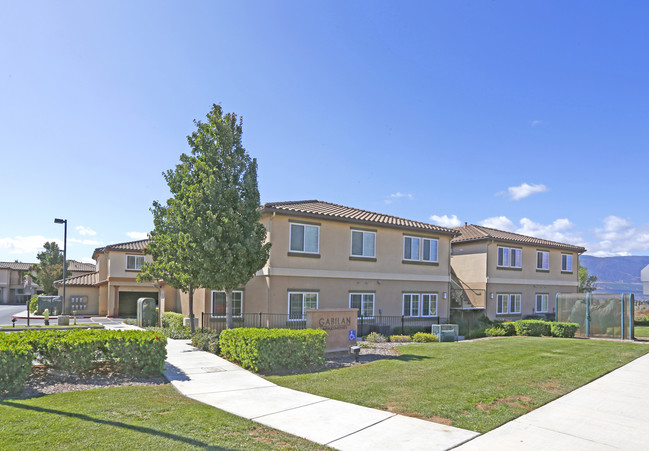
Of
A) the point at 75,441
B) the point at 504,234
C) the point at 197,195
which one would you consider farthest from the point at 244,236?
the point at 504,234

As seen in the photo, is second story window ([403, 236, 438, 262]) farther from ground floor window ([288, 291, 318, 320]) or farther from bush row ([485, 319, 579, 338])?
ground floor window ([288, 291, 318, 320])

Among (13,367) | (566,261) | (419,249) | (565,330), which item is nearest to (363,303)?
(419,249)

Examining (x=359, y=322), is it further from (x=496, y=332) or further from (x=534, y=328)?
(x=534, y=328)

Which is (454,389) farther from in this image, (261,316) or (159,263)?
(159,263)

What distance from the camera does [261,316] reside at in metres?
20.8

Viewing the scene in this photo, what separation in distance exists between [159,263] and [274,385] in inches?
509

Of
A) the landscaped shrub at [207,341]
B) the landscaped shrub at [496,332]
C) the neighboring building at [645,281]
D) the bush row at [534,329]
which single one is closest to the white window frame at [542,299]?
the bush row at [534,329]

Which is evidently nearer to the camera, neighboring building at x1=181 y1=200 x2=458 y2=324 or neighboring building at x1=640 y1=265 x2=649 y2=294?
neighboring building at x1=181 y1=200 x2=458 y2=324

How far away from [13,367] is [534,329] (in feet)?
75.3

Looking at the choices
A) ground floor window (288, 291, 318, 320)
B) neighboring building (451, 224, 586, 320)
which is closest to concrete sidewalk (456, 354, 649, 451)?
ground floor window (288, 291, 318, 320)

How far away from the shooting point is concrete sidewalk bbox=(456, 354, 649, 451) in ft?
24.1

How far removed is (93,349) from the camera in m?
11.8

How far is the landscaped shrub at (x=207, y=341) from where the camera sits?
16391 mm

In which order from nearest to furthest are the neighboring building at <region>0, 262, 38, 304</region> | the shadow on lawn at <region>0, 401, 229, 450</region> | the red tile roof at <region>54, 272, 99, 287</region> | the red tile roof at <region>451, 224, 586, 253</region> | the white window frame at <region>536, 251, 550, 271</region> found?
the shadow on lawn at <region>0, 401, 229, 450</region>
the red tile roof at <region>451, 224, 586, 253</region>
the white window frame at <region>536, 251, 550, 271</region>
the red tile roof at <region>54, 272, 99, 287</region>
the neighboring building at <region>0, 262, 38, 304</region>
